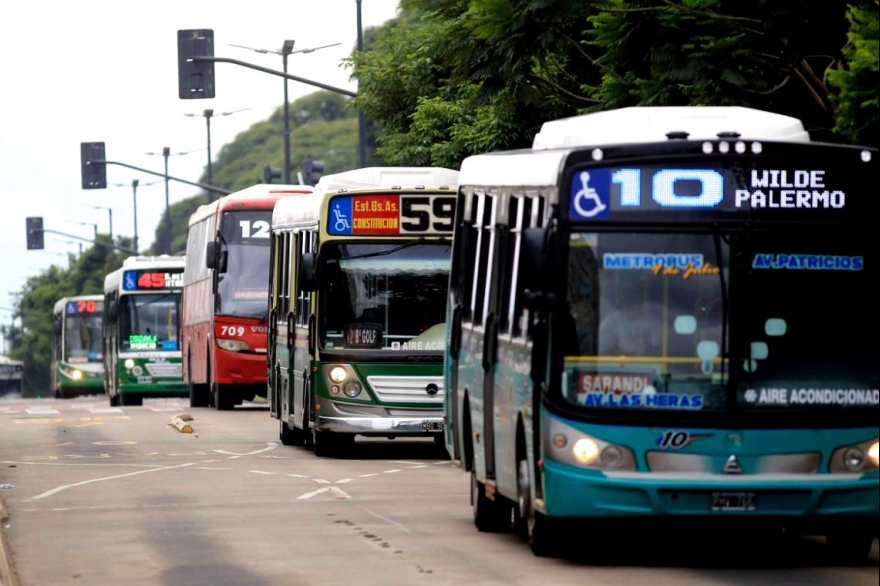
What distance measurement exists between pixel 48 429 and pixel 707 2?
1774 centimetres

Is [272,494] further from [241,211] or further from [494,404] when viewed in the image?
[241,211]

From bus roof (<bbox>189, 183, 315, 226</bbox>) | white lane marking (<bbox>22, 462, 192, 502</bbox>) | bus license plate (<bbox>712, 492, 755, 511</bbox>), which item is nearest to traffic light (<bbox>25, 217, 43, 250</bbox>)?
bus roof (<bbox>189, 183, 315, 226</bbox>)

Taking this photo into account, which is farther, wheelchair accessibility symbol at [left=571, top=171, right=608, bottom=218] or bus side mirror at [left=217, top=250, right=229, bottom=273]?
bus side mirror at [left=217, top=250, right=229, bottom=273]

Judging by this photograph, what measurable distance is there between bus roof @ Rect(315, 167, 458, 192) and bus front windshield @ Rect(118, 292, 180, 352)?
1024 inches

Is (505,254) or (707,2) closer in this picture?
(505,254)

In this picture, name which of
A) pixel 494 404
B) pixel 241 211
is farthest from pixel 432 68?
pixel 494 404

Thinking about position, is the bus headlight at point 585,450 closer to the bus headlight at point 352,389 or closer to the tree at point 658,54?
the tree at point 658,54

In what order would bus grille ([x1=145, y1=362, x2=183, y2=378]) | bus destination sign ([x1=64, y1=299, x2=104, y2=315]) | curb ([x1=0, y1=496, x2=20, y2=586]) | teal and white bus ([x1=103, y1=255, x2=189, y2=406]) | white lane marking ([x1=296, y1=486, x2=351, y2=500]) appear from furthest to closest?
bus destination sign ([x1=64, y1=299, x2=104, y2=315]) → bus grille ([x1=145, y1=362, x2=183, y2=378]) → teal and white bus ([x1=103, y1=255, x2=189, y2=406]) → white lane marking ([x1=296, y1=486, x2=351, y2=500]) → curb ([x1=0, y1=496, x2=20, y2=586])

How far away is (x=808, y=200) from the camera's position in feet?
42.8

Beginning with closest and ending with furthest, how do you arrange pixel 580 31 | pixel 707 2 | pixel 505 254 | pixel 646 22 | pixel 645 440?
1. pixel 645 440
2. pixel 505 254
3. pixel 707 2
4. pixel 646 22
5. pixel 580 31

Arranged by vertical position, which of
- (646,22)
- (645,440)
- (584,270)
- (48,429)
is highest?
(646,22)

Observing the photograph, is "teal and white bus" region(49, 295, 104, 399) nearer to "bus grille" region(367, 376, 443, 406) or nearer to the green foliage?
"bus grille" region(367, 376, 443, 406)

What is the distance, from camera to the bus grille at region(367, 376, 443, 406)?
2306 cm

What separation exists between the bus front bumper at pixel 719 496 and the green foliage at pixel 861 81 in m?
3.06
